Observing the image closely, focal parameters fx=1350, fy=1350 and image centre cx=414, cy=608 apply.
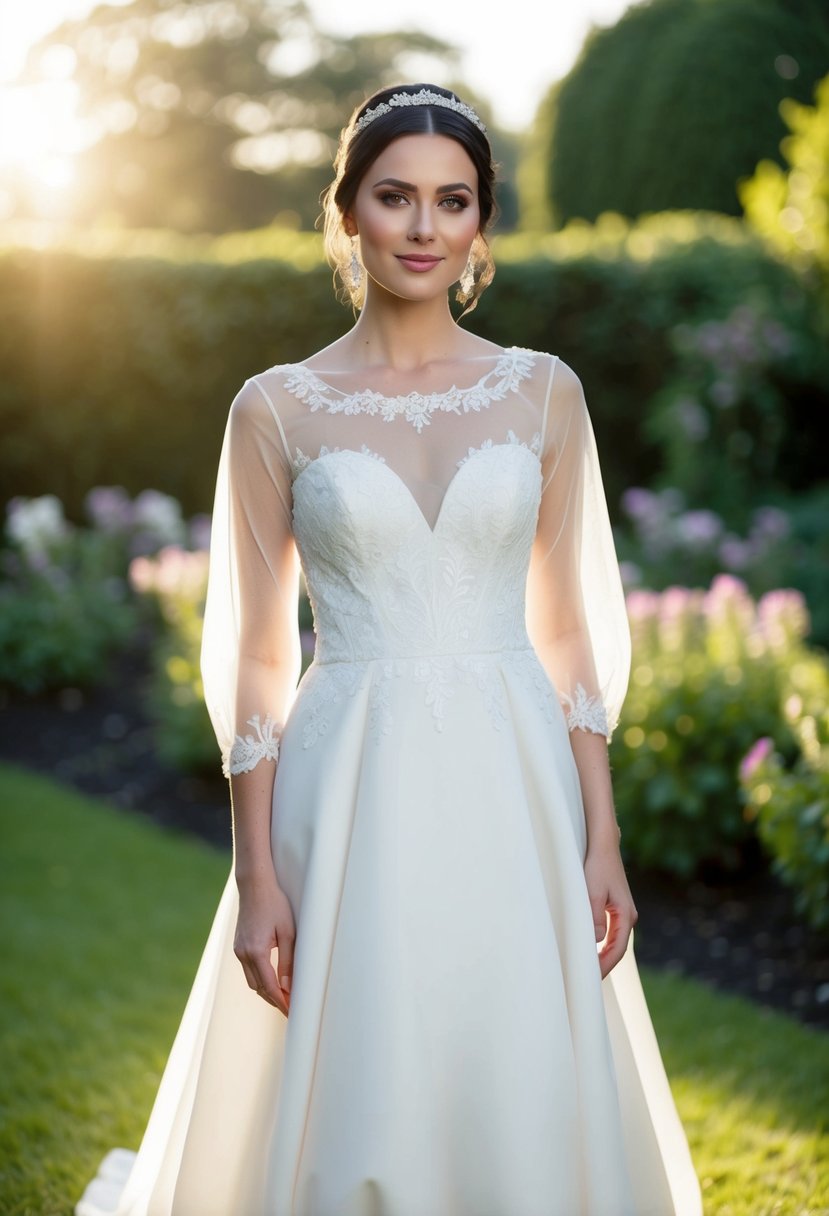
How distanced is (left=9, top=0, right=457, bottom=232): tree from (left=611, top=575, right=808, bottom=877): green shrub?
2807cm

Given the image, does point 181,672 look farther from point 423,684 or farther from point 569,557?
point 423,684

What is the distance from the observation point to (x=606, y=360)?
1148 cm

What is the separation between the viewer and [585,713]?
100 inches

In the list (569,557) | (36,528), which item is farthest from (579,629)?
(36,528)

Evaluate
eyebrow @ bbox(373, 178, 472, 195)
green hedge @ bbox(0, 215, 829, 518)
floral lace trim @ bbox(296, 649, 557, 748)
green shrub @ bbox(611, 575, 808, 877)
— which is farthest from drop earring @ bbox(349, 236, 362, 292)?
green hedge @ bbox(0, 215, 829, 518)

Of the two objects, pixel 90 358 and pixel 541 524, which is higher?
pixel 90 358

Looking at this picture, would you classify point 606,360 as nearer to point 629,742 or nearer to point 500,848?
point 629,742

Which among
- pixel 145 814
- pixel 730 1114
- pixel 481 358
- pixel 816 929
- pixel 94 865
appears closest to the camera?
pixel 481 358

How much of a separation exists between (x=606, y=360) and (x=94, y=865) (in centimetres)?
677

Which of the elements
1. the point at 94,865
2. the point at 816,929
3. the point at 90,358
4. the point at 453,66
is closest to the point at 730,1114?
the point at 816,929

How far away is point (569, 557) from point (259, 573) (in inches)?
23.5

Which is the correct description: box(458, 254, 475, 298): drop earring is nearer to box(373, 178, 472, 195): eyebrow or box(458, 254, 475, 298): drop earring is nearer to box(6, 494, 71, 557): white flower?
box(373, 178, 472, 195): eyebrow

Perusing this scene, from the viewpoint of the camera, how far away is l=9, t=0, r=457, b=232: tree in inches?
1275

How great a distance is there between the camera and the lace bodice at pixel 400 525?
2371 millimetres
